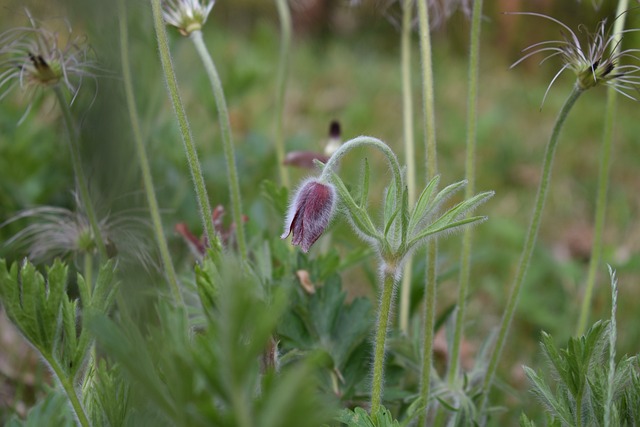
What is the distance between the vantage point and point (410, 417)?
1058 mm

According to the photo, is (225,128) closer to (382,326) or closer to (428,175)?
(428,175)

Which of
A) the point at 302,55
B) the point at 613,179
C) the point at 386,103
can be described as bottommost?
the point at 613,179

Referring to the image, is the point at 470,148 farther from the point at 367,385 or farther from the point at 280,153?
the point at 280,153

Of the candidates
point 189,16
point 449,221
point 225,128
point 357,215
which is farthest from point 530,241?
point 189,16

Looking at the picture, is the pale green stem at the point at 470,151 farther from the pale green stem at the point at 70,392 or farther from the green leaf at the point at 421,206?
the pale green stem at the point at 70,392

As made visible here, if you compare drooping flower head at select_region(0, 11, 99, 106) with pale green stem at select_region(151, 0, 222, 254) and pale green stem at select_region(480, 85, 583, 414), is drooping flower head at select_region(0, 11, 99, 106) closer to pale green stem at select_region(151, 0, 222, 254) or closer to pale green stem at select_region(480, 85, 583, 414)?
pale green stem at select_region(151, 0, 222, 254)

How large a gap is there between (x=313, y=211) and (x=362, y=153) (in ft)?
0.42

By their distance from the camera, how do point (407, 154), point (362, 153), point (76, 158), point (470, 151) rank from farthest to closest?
point (407, 154) < point (470, 151) < point (76, 158) < point (362, 153)

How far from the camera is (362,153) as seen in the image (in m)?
1.08

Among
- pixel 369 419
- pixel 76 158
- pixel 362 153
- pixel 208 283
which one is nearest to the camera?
pixel 208 283

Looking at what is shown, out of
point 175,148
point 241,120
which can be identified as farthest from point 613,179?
point 175,148

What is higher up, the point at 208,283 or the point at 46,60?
the point at 46,60

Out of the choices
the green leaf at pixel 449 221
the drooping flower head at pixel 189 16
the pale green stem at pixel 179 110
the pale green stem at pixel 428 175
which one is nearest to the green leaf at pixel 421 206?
the green leaf at pixel 449 221

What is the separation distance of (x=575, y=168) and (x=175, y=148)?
2195 mm
